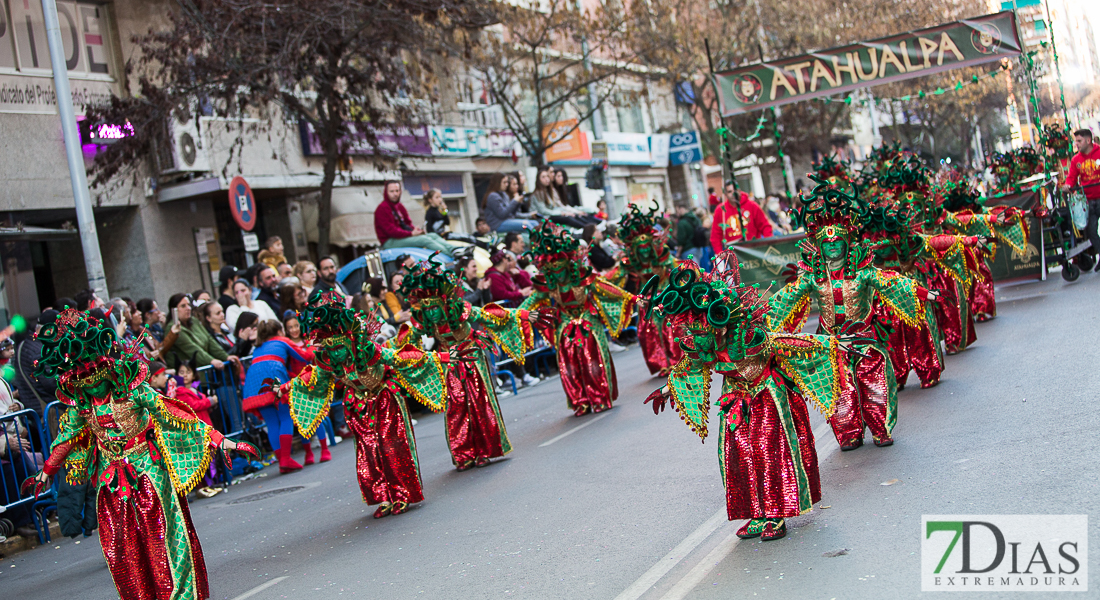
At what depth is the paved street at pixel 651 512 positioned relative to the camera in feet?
17.3

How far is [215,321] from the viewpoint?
1242 centimetres

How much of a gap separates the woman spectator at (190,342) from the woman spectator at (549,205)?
8164mm

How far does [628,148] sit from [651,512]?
107ft

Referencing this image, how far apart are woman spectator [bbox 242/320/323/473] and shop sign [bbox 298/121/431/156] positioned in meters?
8.13

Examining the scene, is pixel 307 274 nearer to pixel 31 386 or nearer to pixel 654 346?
pixel 31 386

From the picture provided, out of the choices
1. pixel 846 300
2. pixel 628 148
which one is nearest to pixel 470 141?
pixel 628 148

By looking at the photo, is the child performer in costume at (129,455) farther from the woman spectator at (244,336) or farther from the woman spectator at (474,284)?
the woman spectator at (474,284)

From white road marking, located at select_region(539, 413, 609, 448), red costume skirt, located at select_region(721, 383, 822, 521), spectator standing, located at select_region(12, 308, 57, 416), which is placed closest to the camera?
red costume skirt, located at select_region(721, 383, 822, 521)

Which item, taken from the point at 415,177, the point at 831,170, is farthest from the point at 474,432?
the point at 415,177

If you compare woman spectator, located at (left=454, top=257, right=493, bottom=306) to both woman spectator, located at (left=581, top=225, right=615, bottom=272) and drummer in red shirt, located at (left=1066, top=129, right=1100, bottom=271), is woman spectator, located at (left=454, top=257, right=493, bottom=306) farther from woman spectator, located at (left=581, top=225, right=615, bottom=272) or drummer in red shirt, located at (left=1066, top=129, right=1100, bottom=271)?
drummer in red shirt, located at (left=1066, top=129, right=1100, bottom=271)

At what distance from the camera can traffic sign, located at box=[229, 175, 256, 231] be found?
16203 mm

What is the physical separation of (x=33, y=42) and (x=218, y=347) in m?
9.22

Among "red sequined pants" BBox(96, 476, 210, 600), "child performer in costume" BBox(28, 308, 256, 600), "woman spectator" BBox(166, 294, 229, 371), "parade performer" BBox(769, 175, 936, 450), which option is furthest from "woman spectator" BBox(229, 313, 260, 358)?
"parade performer" BBox(769, 175, 936, 450)

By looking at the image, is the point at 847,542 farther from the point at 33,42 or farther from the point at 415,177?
the point at 415,177
